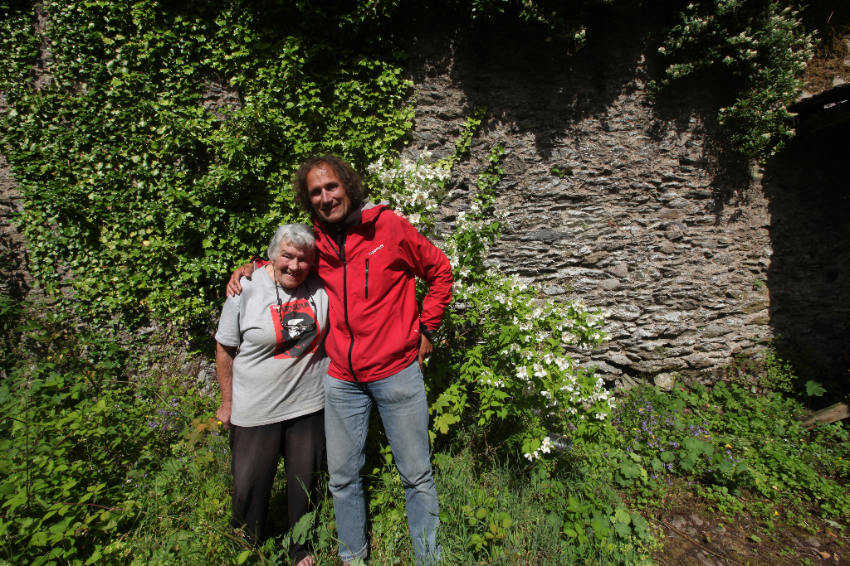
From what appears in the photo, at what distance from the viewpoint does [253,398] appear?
6.45 feet

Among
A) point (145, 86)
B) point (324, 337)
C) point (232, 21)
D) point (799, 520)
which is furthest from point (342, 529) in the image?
point (232, 21)

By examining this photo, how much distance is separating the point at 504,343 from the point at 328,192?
1.41 m

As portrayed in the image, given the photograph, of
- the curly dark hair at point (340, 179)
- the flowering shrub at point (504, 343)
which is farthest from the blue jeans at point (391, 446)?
the curly dark hair at point (340, 179)

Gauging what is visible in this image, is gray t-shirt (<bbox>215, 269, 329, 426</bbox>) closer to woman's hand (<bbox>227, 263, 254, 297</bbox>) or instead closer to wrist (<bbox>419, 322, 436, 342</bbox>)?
woman's hand (<bbox>227, 263, 254, 297</bbox>)

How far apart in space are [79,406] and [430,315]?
8.31 ft

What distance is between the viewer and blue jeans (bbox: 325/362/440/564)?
1921 millimetres

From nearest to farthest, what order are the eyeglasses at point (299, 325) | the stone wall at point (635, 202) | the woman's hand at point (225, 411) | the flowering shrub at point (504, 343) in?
the eyeglasses at point (299, 325) → the woman's hand at point (225, 411) → the flowering shrub at point (504, 343) → the stone wall at point (635, 202)

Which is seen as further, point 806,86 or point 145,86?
point 806,86

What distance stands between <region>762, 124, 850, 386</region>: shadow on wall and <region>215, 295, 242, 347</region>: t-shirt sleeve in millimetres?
→ 5169

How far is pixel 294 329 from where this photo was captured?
6.56 ft

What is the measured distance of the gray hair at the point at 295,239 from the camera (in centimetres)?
198

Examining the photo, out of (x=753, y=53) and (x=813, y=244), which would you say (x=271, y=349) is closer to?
(x=753, y=53)

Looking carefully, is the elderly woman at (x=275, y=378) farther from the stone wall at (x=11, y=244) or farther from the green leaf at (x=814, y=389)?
the green leaf at (x=814, y=389)

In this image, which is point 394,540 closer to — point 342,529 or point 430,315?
point 342,529
